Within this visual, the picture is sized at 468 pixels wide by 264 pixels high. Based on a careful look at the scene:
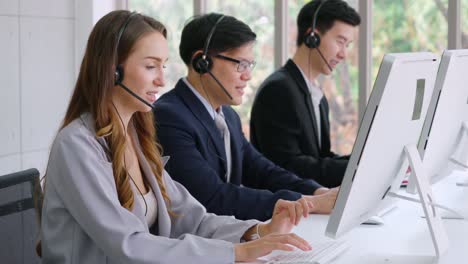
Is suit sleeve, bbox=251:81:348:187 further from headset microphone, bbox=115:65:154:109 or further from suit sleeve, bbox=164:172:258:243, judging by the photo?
headset microphone, bbox=115:65:154:109

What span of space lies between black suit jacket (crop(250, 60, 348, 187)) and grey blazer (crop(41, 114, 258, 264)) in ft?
5.05

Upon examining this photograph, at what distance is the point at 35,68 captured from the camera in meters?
4.18

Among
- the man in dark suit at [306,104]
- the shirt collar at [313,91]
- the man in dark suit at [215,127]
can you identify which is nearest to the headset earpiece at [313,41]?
the man in dark suit at [306,104]

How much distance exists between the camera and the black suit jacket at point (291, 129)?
3355 millimetres

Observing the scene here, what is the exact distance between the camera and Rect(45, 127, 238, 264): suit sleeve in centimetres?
178

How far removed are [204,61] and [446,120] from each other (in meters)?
0.88

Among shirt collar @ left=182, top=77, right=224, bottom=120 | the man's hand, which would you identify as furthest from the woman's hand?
shirt collar @ left=182, top=77, right=224, bottom=120

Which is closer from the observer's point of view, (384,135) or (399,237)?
(384,135)

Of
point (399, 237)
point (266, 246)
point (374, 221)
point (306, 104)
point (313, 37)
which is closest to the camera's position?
point (266, 246)

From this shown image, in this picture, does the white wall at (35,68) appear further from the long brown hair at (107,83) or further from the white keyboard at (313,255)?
the white keyboard at (313,255)

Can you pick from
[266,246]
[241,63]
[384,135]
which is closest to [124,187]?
[266,246]

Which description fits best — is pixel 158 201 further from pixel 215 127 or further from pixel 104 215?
pixel 215 127

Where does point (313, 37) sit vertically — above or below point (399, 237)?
above

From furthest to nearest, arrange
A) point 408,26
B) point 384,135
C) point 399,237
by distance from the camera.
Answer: point 408,26 < point 399,237 < point 384,135
